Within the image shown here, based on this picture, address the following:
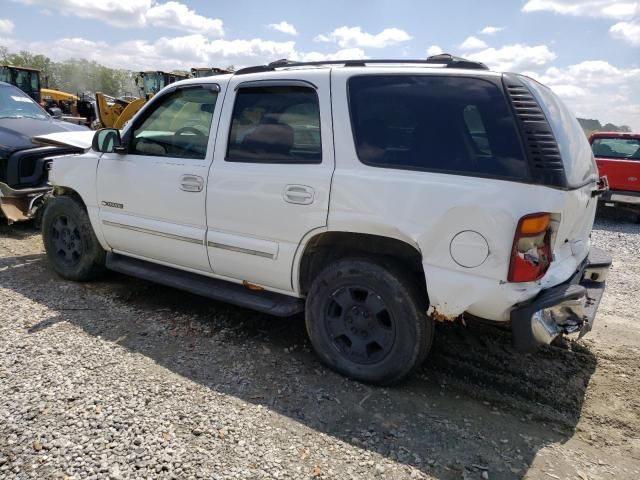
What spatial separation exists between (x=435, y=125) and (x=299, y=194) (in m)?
0.98

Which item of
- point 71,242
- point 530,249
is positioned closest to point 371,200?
point 530,249

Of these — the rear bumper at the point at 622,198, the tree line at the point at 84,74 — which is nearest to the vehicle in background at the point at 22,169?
the rear bumper at the point at 622,198

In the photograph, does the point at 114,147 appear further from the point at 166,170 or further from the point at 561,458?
the point at 561,458

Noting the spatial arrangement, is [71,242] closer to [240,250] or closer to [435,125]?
[240,250]

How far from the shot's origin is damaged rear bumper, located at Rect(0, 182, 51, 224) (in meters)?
6.48

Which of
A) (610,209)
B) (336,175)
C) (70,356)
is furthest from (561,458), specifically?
(610,209)

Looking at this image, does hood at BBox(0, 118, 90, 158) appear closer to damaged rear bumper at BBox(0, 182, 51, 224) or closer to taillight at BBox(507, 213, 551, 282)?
damaged rear bumper at BBox(0, 182, 51, 224)

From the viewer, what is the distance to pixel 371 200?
9.99ft

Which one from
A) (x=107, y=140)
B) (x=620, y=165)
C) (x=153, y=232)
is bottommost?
(x=153, y=232)

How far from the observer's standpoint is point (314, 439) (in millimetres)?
2781

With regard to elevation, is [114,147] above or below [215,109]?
below

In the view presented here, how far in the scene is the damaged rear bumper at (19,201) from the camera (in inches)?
255

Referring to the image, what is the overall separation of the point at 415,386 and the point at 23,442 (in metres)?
2.36

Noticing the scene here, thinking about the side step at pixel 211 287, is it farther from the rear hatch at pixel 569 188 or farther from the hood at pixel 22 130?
the hood at pixel 22 130
